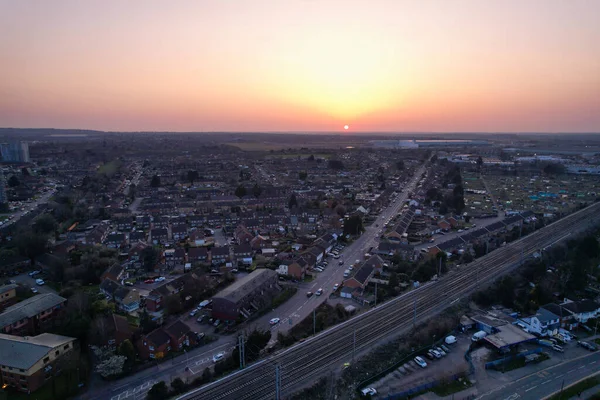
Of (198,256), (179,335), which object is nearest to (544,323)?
(179,335)

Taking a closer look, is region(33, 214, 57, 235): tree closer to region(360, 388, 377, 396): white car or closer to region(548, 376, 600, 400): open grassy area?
region(360, 388, 377, 396): white car

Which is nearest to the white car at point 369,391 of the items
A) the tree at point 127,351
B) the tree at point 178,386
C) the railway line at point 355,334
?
the railway line at point 355,334

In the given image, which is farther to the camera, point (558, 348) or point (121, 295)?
point (121, 295)

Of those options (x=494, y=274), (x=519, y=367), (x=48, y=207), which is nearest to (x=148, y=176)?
(x=48, y=207)

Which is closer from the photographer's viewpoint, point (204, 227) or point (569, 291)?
point (569, 291)

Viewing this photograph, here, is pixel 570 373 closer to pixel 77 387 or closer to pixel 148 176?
pixel 77 387

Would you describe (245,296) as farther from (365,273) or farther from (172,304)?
(365,273)
